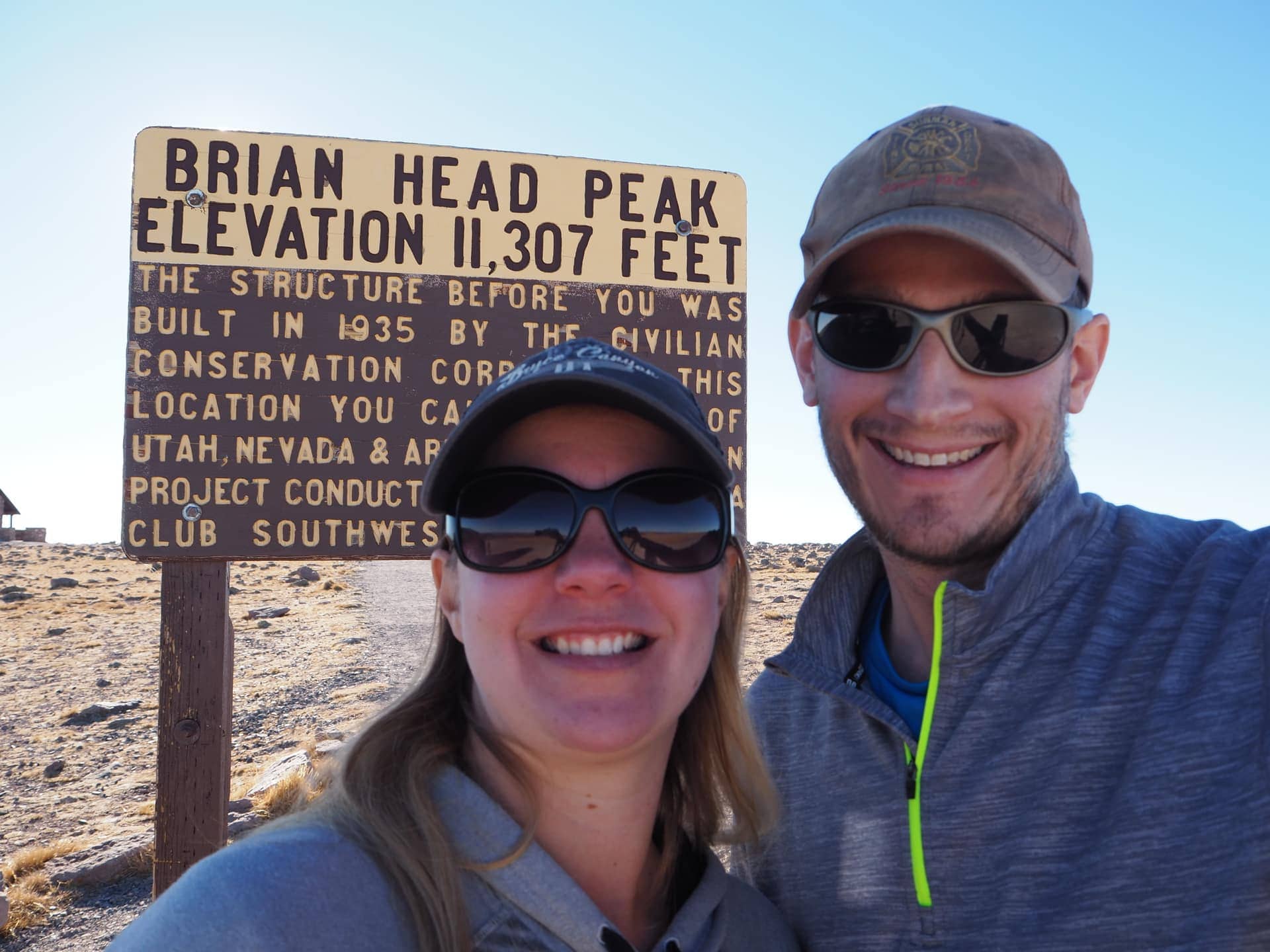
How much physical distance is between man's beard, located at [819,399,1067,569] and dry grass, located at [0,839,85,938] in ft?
17.5

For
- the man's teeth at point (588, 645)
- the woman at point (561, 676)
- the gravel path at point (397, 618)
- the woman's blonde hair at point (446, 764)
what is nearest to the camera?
the woman's blonde hair at point (446, 764)

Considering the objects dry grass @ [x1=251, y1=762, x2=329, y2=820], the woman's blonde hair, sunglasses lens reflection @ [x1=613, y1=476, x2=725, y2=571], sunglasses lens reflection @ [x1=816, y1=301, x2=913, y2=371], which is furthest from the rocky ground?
sunglasses lens reflection @ [x1=816, y1=301, x2=913, y2=371]

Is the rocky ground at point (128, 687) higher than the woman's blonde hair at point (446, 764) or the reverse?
the reverse

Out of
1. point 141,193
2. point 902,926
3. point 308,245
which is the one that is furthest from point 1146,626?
point 141,193

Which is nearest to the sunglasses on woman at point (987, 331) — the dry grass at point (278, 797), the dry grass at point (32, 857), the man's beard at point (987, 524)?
the man's beard at point (987, 524)

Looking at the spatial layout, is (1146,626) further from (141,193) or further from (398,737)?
(141,193)

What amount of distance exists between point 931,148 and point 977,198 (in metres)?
0.17

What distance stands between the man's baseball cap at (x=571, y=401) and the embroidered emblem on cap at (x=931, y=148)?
2.63 ft

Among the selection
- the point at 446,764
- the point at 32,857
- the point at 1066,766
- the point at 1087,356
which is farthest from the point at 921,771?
the point at 32,857

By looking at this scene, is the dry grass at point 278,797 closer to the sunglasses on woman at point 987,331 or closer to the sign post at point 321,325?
the sign post at point 321,325

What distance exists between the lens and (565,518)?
170 cm

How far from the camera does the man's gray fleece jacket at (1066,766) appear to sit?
154 cm

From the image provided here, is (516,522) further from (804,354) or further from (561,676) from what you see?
(804,354)

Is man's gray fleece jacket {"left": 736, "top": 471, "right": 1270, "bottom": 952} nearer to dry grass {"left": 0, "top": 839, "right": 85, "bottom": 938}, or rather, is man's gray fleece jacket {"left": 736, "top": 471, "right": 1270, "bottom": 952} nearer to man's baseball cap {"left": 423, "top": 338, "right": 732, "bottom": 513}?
man's baseball cap {"left": 423, "top": 338, "right": 732, "bottom": 513}
